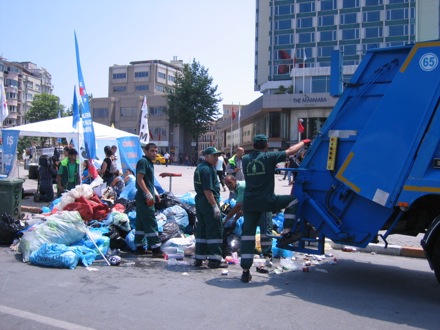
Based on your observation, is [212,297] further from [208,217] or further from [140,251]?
[140,251]

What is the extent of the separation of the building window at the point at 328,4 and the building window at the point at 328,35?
3.13 metres

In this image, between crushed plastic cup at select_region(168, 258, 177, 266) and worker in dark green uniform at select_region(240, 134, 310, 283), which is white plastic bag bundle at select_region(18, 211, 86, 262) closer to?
crushed plastic cup at select_region(168, 258, 177, 266)

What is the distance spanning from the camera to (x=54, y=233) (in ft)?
23.1

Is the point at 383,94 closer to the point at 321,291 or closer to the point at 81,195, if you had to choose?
the point at 321,291

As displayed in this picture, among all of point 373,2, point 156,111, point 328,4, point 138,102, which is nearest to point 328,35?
point 328,4

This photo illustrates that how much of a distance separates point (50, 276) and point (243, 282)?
2502mm

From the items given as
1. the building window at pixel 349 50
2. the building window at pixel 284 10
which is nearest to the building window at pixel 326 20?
the building window at pixel 349 50

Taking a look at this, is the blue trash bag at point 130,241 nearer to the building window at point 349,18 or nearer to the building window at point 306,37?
the building window at point 306,37

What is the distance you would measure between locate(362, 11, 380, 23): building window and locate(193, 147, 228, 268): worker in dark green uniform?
199ft

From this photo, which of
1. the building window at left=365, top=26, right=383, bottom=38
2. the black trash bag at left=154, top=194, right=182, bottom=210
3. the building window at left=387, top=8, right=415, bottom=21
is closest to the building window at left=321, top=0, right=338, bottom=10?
the building window at left=365, top=26, right=383, bottom=38

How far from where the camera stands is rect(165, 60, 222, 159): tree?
61312mm

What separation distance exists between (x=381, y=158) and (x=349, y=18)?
61933 mm

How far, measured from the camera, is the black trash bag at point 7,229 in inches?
309

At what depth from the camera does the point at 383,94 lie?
5445 mm
